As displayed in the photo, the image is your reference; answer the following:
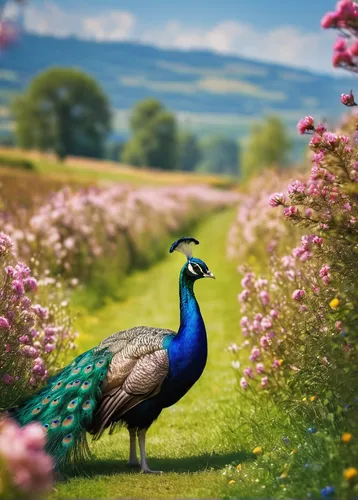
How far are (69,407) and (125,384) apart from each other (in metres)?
0.49

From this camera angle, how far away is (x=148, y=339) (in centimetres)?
677

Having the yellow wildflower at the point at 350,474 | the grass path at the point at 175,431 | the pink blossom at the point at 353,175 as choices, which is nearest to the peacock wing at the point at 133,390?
the grass path at the point at 175,431

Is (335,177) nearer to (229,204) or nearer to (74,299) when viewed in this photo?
(74,299)

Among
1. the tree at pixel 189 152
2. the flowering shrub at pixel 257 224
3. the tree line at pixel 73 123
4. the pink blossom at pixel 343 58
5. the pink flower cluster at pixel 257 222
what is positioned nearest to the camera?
the pink blossom at pixel 343 58

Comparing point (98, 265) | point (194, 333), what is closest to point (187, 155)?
point (98, 265)

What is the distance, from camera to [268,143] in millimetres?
97750

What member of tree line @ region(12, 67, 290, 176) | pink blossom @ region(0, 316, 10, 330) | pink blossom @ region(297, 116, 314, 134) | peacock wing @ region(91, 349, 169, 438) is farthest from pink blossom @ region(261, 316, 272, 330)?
tree line @ region(12, 67, 290, 176)

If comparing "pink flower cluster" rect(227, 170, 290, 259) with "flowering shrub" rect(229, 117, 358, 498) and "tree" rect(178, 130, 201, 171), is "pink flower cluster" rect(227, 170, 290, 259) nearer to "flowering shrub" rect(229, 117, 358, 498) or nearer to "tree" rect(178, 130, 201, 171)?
"flowering shrub" rect(229, 117, 358, 498)

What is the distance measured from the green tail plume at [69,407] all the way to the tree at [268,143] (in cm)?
9070

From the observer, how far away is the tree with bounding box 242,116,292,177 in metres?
97.4

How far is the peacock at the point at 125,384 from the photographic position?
645 centimetres

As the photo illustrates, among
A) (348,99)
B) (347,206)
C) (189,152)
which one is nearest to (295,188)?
(347,206)

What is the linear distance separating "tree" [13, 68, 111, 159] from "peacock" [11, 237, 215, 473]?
91253mm

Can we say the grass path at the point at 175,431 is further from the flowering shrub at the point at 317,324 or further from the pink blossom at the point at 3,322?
the pink blossom at the point at 3,322
